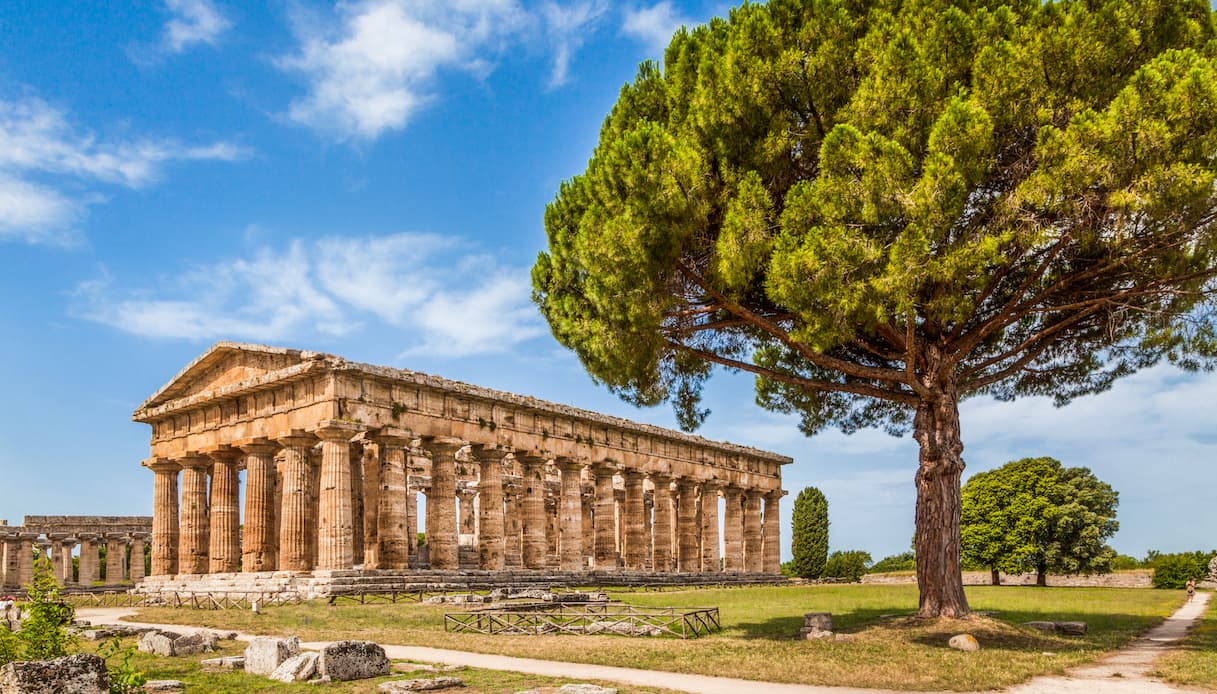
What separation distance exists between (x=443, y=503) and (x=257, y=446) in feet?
22.5

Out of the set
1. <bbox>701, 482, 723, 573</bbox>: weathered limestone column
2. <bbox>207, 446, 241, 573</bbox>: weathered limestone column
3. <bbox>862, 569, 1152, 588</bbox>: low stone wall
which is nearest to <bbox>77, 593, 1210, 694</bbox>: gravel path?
<bbox>207, 446, 241, 573</bbox>: weathered limestone column

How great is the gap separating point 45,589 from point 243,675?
3618 mm

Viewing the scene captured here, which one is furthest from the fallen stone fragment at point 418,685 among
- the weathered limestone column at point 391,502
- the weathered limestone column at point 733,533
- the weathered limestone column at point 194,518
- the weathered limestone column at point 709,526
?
the weathered limestone column at point 733,533

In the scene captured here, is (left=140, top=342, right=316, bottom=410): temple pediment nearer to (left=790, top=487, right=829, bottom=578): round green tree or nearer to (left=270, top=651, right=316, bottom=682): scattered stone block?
(left=270, top=651, right=316, bottom=682): scattered stone block

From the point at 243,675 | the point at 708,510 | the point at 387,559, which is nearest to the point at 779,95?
the point at 243,675

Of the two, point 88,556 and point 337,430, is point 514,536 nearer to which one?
point 337,430

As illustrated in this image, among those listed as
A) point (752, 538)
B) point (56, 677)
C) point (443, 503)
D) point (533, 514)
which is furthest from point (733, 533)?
point (56, 677)

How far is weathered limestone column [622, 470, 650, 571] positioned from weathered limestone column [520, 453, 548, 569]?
6.31m

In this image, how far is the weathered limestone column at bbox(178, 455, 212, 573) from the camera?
3634 centimetres

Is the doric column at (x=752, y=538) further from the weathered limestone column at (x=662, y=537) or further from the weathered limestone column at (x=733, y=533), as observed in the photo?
the weathered limestone column at (x=662, y=537)

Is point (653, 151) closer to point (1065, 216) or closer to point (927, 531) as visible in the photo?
point (1065, 216)

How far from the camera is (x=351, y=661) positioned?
13.3m

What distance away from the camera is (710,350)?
2303 cm

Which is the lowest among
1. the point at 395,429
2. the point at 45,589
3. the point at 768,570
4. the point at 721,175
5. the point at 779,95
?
the point at 768,570
